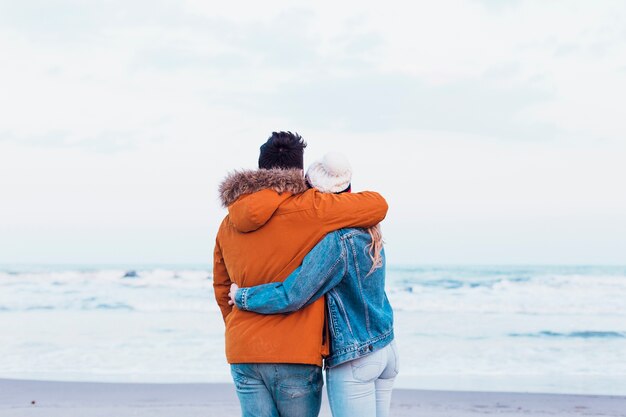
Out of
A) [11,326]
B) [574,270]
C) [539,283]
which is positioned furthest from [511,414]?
[574,270]

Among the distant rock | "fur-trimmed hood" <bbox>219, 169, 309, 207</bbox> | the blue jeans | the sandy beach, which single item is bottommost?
the distant rock

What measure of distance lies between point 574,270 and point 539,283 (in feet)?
28.6

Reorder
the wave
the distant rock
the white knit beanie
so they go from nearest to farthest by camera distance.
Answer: the white knit beanie → the wave → the distant rock

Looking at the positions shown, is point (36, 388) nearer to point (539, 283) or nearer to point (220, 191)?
point (220, 191)

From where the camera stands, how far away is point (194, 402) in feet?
20.5

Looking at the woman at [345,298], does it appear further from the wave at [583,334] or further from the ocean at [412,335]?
the wave at [583,334]

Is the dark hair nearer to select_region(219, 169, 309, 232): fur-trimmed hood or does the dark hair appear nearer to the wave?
select_region(219, 169, 309, 232): fur-trimmed hood

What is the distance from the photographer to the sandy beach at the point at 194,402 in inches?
231

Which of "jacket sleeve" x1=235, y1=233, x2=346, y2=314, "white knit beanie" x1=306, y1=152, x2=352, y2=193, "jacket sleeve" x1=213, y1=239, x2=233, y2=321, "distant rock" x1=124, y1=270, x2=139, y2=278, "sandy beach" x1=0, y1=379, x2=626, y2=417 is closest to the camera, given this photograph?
"jacket sleeve" x1=235, y1=233, x2=346, y2=314

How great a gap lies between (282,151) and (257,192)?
0.19m

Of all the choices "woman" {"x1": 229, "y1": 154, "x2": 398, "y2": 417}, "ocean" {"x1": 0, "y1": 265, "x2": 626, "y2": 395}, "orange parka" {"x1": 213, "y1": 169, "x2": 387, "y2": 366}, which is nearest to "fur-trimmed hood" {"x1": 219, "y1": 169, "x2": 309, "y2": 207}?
"orange parka" {"x1": 213, "y1": 169, "x2": 387, "y2": 366}

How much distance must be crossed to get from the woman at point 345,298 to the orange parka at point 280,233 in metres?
0.05

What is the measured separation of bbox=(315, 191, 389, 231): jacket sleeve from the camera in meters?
2.62

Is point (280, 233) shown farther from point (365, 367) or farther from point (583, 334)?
point (583, 334)
